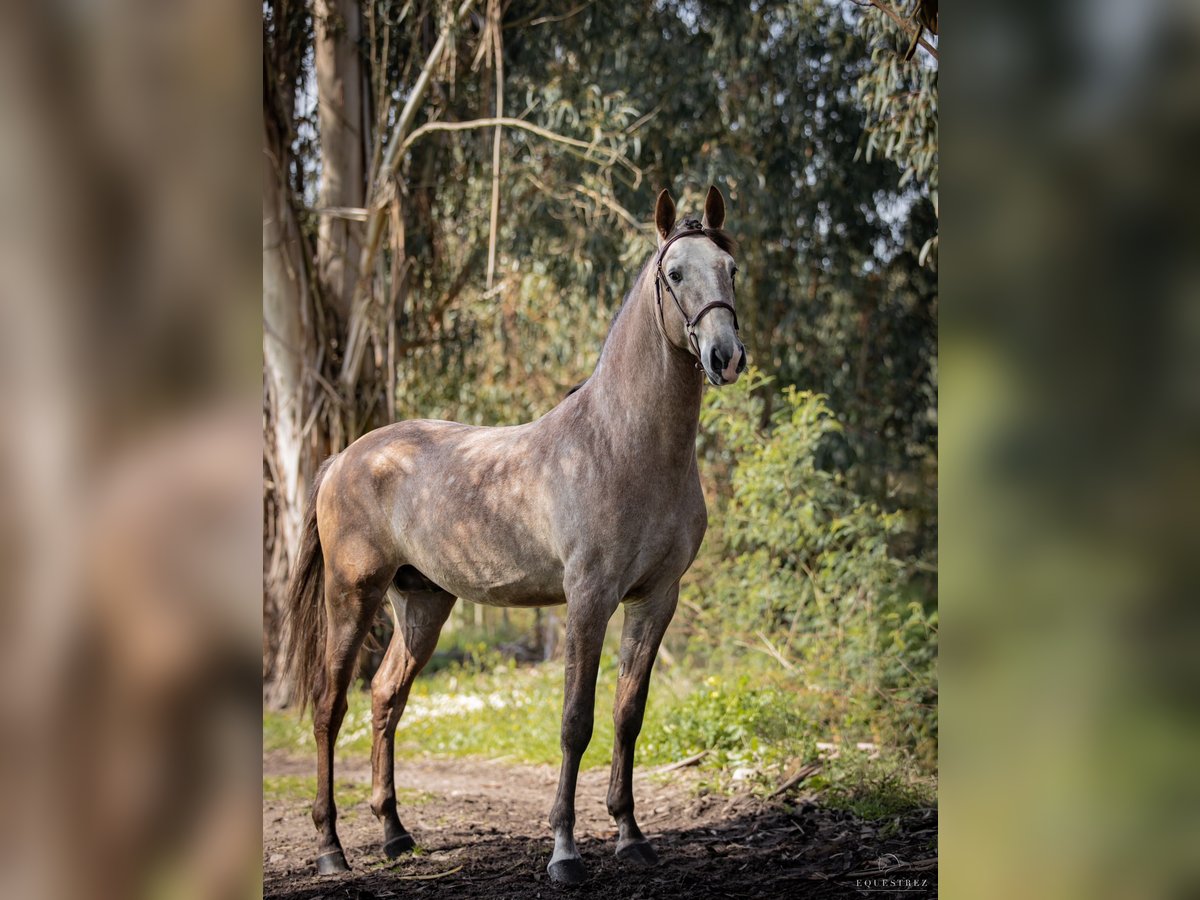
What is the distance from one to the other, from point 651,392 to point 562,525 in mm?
564

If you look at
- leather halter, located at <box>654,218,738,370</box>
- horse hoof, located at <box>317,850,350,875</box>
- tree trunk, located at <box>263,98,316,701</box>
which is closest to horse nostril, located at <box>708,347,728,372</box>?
leather halter, located at <box>654,218,738,370</box>

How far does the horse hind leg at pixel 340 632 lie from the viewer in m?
4.43

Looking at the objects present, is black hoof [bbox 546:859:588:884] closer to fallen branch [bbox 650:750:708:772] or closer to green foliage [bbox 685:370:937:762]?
fallen branch [bbox 650:750:708:772]

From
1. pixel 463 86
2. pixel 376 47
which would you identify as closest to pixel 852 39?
pixel 463 86
